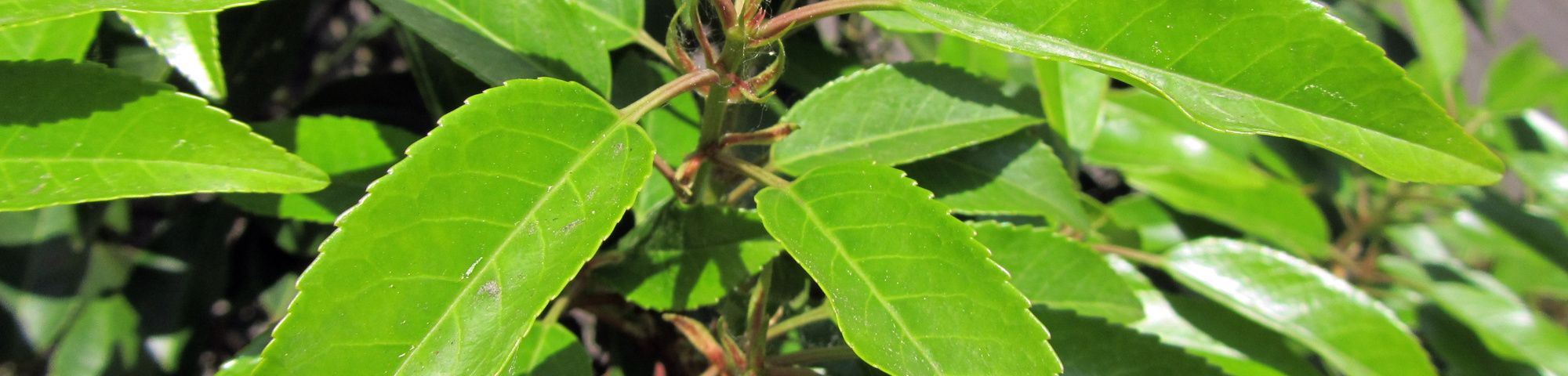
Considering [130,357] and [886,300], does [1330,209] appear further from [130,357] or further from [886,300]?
[130,357]

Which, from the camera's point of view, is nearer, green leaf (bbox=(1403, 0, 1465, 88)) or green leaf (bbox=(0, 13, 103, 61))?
green leaf (bbox=(0, 13, 103, 61))

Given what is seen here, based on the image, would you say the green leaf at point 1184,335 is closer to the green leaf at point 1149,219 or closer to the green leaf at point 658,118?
the green leaf at point 1149,219

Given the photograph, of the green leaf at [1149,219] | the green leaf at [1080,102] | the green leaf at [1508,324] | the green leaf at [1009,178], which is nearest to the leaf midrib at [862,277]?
the green leaf at [1009,178]

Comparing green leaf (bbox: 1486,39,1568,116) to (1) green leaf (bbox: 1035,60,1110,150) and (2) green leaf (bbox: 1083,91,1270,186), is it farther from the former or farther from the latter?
(1) green leaf (bbox: 1035,60,1110,150)

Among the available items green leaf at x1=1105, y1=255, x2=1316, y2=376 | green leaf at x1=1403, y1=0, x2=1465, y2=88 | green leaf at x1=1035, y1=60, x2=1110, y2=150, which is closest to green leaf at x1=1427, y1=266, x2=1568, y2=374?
green leaf at x1=1403, y1=0, x2=1465, y2=88

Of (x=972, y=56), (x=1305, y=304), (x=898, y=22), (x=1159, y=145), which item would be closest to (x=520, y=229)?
(x=898, y=22)
